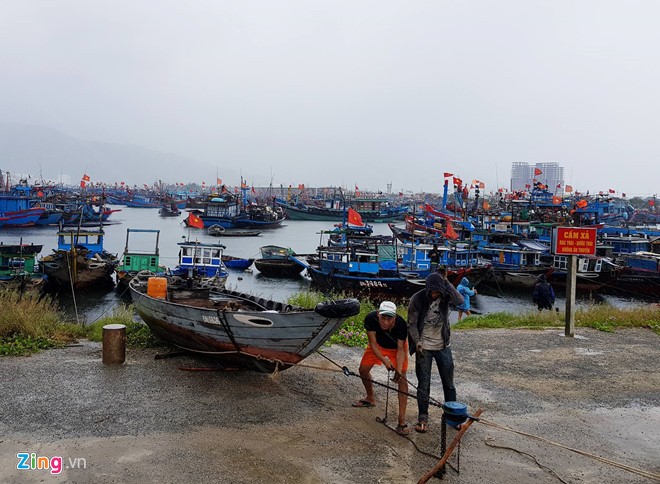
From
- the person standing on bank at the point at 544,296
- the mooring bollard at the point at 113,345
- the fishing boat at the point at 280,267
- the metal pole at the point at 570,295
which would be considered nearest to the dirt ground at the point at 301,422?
the mooring bollard at the point at 113,345

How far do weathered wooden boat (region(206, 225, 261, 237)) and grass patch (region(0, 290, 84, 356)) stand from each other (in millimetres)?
53505

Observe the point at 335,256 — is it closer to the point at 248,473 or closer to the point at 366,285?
the point at 366,285

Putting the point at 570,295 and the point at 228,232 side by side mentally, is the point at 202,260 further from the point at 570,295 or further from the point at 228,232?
the point at 228,232

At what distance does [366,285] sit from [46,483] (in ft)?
69.5

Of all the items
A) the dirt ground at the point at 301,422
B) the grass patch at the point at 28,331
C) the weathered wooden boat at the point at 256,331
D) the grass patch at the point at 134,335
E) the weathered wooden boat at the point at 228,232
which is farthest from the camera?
the weathered wooden boat at the point at 228,232

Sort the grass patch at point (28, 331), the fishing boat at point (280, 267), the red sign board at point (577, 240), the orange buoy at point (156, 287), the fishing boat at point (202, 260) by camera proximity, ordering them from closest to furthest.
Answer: the grass patch at point (28, 331) < the orange buoy at point (156, 287) < the red sign board at point (577, 240) < the fishing boat at point (202, 260) < the fishing boat at point (280, 267)

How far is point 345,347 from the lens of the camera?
9.48 meters

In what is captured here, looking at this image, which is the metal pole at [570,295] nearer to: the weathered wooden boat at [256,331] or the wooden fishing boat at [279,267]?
the weathered wooden boat at [256,331]

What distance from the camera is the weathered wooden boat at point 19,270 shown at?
22656 mm

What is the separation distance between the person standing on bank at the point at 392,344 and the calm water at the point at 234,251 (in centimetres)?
1531

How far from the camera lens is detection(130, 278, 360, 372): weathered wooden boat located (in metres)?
6.88

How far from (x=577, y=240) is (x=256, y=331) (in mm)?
6589

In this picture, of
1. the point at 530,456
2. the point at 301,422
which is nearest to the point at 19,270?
the point at 301,422

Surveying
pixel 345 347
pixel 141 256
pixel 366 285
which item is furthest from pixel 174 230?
pixel 345 347
